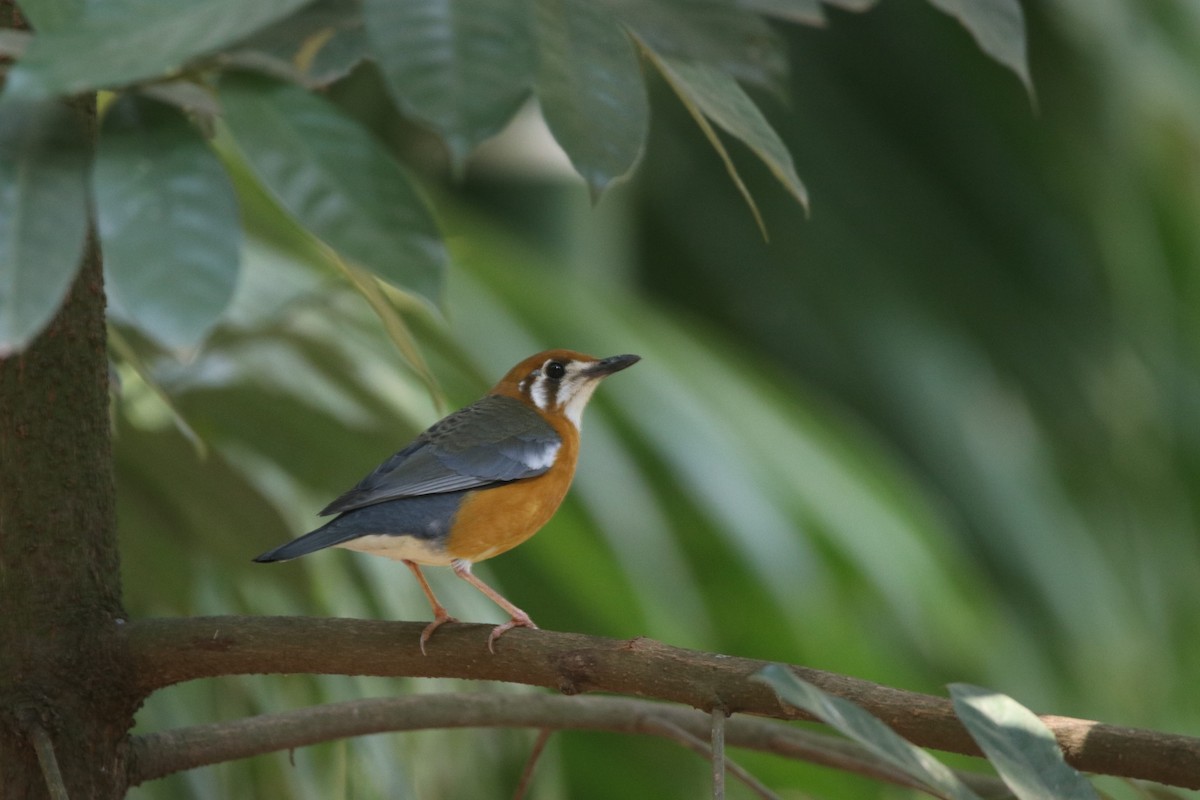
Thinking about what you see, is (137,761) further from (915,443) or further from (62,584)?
(915,443)

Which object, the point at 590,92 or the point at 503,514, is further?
the point at 503,514

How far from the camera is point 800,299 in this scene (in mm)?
5969

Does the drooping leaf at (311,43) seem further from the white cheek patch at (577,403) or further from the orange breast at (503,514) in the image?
the white cheek patch at (577,403)

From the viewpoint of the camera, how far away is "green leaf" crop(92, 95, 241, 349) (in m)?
0.67

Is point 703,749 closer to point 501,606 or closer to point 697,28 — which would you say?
point 501,606

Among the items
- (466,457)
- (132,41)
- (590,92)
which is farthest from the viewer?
(466,457)

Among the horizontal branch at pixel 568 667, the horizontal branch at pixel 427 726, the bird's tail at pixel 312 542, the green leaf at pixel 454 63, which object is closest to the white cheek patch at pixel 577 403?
the bird's tail at pixel 312 542

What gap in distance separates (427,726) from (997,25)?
892 mm

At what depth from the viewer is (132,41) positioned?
713mm

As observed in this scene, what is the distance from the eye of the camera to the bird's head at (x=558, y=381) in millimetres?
2270

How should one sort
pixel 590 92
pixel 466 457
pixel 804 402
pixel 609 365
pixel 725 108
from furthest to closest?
1. pixel 804 402
2. pixel 609 365
3. pixel 466 457
4. pixel 725 108
5. pixel 590 92

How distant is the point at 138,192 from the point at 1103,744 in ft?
2.84

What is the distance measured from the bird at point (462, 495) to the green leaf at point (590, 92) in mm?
869

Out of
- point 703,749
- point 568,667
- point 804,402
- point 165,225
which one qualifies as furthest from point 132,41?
point 804,402
